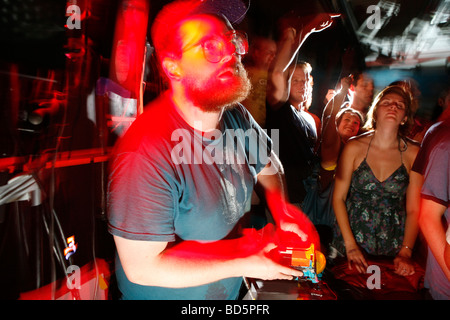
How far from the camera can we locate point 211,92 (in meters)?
1.16

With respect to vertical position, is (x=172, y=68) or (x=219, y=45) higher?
(x=219, y=45)

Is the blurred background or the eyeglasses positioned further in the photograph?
the blurred background

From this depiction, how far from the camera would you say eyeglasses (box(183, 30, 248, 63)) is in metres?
1.19

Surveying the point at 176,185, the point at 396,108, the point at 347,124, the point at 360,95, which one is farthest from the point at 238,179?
the point at 360,95

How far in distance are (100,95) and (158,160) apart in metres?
1.25

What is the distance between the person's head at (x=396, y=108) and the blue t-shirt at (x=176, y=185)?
48.1 inches

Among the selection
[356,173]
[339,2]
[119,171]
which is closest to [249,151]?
[119,171]

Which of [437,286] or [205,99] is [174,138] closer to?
[205,99]

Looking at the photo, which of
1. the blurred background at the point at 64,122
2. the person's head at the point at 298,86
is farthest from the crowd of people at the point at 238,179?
the blurred background at the point at 64,122

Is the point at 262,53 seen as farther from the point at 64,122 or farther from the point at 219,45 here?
the point at 64,122

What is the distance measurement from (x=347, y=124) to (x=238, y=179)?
173 centimetres

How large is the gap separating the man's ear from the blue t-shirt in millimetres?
120

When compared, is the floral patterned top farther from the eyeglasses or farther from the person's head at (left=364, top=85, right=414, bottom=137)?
the eyeglasses

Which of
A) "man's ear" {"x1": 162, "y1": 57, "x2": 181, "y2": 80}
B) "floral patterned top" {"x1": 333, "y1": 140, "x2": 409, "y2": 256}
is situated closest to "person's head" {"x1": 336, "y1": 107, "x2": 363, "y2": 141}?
"floral patterned top" {"x1": 333, "y1": 140, "x2": 409, "y2": 256}
